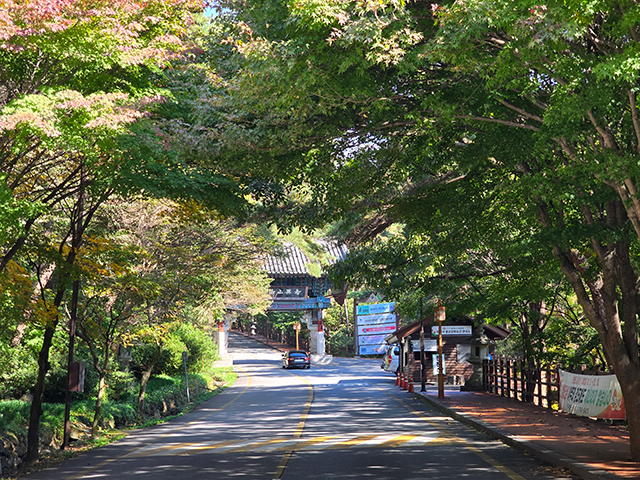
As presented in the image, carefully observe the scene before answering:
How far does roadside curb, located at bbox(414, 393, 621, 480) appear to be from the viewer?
9133 mm

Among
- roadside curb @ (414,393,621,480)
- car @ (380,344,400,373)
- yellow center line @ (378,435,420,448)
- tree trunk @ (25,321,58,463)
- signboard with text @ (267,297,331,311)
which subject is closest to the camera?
roadside curb @ (414,393,621,480)

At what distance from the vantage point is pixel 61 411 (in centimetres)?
1942

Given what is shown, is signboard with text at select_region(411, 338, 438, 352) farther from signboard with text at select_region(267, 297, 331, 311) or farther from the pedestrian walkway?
signboard with text at select_region(267, 297, 331, 311)

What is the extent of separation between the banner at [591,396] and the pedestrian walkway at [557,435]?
10.7 inches

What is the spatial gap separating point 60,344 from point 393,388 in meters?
18.4

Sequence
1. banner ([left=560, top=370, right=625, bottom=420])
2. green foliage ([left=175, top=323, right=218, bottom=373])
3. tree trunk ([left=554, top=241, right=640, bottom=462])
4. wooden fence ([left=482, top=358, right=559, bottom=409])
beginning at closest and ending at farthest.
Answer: tree trunk ([left=554, top=241, right=640, bottom=462]) < banner ([left=560, top=370, right=625, bottom=420]) < wooden fence ([left=482, top=358, right=559, bottom=409]) < green foliage ([left=175, top=323, right=218, bottom=373])

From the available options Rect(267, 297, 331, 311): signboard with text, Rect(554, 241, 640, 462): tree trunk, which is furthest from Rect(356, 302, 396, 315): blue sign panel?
Rect(554, 241, 640, 462): tree trunk

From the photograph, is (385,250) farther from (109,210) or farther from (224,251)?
(109,210)

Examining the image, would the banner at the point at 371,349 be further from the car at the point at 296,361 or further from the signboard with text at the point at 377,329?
the car at the point at 296,361

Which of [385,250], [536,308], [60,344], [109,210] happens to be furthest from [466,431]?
[60,344]

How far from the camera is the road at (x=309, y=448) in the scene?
10422 millimetres

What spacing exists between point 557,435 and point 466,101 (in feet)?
26.4

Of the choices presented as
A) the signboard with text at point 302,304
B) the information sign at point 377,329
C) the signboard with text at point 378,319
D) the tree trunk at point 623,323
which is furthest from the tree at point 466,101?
the information sign at point 377,329

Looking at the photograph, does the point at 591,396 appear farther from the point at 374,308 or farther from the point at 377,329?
the point at 377,329
